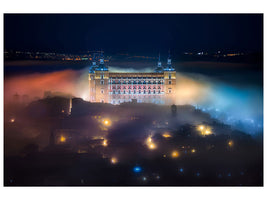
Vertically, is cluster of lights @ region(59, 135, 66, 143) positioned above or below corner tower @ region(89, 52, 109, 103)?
below

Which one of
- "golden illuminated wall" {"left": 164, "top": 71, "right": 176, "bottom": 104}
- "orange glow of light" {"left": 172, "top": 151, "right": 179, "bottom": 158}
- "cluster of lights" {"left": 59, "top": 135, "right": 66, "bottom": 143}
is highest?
"golden illuminated wall" {"left": 164, "top": 71, "right": 176, "bottom": 104}

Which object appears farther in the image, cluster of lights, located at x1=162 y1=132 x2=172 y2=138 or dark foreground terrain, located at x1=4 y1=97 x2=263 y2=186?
cluster of lights, located at x1=162 y1=132 x2=172 y2=138

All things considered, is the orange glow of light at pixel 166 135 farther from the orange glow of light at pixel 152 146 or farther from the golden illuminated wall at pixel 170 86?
the golden illuminated wall at pixel 170 86

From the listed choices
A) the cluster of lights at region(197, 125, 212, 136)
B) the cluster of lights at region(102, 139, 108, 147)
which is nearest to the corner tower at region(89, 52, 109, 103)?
the cluster of lights at region(102, 139, 108, 147)

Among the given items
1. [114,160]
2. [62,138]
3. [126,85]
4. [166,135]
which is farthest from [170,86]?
[62,138]

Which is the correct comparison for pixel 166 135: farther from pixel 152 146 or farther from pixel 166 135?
pixel 152 146

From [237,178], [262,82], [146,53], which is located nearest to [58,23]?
[146,53]

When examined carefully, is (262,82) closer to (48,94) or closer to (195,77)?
(195,77)

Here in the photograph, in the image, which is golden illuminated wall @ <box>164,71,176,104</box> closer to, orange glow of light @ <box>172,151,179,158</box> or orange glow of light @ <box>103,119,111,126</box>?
orange glow of light @ <box>172,151,179,158</box>

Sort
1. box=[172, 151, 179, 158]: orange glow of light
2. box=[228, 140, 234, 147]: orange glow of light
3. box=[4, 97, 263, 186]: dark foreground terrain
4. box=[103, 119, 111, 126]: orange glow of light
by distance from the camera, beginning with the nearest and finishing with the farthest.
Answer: box=[4, 97, 263, 186]: dark foreground terrain
box=[172, 151, 179, 158]: orange glow of light
box=[228, 140, 234, 147]: orange glow of light
box=[103, 119, 111, 126]: orange glow of light

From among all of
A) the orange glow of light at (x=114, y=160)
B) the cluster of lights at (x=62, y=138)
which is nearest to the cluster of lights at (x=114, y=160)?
the orange glow of light at (x=114, y=160)
